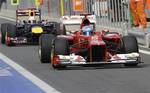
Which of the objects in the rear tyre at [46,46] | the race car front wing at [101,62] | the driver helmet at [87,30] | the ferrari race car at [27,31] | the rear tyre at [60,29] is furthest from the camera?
the rear tyre at [60,29]

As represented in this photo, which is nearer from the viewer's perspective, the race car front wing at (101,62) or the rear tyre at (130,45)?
the race car front wing at (101,62)

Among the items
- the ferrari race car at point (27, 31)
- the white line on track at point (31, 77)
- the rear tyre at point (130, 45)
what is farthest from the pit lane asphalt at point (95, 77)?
the ferrari race car at point (27, 31)

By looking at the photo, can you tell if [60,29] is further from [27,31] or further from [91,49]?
[91,49]

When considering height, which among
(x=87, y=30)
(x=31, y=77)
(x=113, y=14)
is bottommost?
(x=31, y=77)

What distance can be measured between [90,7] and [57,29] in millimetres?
7824

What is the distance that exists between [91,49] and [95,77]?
131 cm

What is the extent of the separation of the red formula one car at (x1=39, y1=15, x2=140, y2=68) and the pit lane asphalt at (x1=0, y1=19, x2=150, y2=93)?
0.21 meters

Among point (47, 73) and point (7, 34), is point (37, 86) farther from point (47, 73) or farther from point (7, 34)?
point (7, 34)

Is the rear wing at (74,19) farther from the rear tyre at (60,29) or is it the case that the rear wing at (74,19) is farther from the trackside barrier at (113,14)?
the trackside barrier at (113,14)

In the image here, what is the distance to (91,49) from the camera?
582 inches

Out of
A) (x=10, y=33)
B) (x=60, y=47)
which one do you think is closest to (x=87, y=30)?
(x=60, y=47)

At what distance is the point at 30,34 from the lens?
22.8 metres

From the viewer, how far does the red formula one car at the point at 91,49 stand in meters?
14.8

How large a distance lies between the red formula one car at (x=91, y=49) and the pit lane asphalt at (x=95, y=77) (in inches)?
8.2
